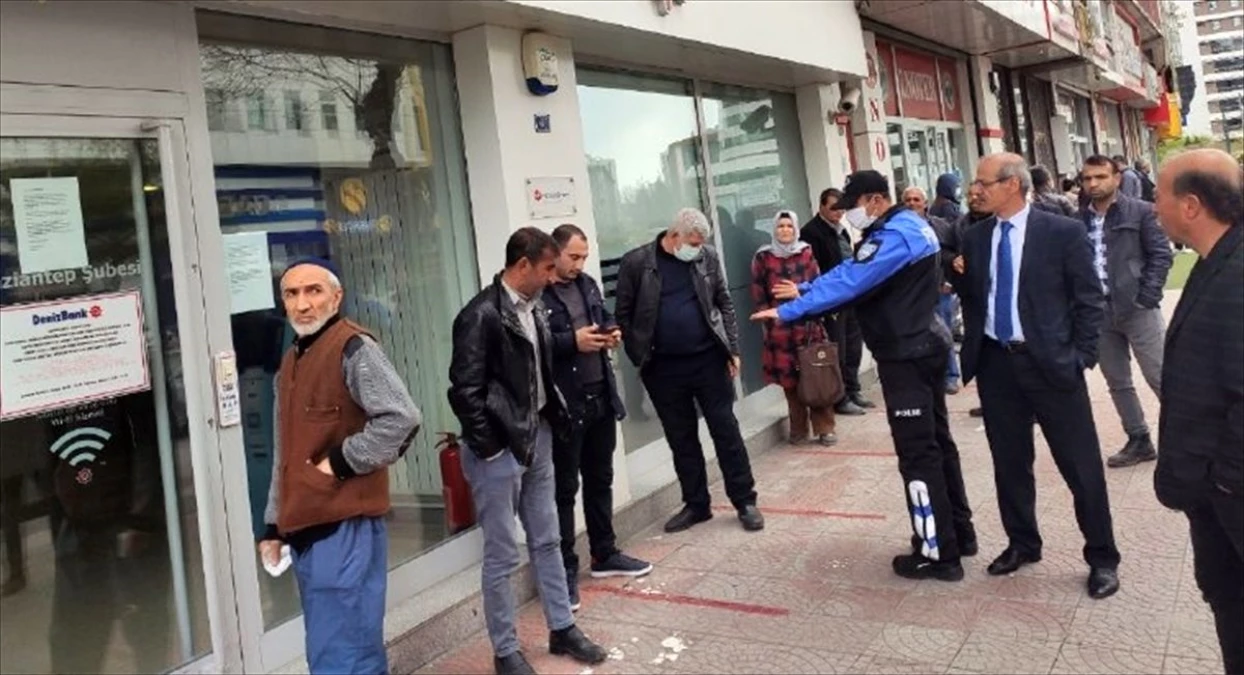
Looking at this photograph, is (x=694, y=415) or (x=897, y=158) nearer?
(x=694, y=415)

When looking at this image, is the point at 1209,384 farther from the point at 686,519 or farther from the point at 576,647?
the point at 686,519

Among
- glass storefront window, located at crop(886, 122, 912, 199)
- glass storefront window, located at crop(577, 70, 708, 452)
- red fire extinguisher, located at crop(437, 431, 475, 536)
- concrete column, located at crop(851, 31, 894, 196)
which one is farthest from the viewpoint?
glass storefront window, located at crop(886, 122, 912, 199)

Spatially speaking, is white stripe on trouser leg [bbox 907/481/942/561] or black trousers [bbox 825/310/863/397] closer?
white stripe on trouser leg [bbox 907/481/942/561]

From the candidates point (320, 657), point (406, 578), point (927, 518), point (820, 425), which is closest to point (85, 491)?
point (320, 657)

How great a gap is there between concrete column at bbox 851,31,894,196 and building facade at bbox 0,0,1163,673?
2.50m

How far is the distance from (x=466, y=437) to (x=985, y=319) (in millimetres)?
2313

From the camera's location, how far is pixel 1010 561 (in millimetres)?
4203

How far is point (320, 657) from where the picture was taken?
9.25ft

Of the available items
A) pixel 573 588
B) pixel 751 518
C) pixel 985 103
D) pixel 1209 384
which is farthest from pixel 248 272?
pixel 985 103

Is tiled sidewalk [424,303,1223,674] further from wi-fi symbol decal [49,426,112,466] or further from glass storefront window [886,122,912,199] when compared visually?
glass storefront window [886,122,912,199]

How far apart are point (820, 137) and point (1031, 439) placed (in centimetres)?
514

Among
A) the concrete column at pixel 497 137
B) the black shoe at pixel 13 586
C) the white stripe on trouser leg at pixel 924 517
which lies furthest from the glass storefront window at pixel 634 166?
the black shoe at pixel 13 586

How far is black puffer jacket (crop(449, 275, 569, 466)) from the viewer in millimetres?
3361

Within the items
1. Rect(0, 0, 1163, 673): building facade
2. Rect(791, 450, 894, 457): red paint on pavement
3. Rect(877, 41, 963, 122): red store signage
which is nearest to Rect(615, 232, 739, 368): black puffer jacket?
Rect(0, 0, 1163, 673): building facade
